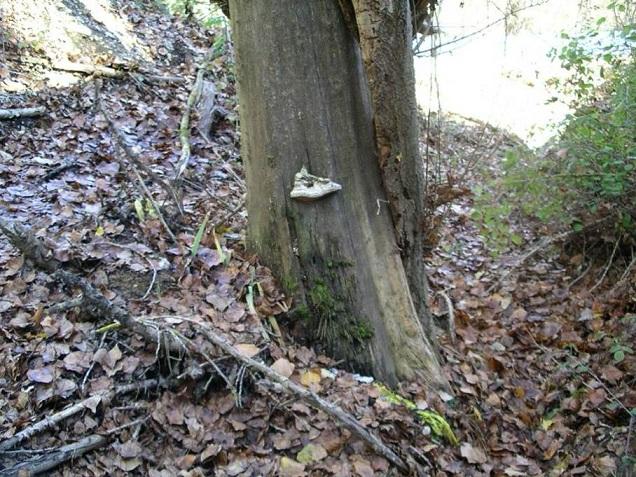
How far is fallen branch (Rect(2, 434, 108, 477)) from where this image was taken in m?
2.31

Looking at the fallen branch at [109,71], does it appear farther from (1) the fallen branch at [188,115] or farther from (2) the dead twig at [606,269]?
(2) the dead twig at [606,269]

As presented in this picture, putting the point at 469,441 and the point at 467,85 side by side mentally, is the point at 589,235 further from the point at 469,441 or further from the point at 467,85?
the point at 467,85

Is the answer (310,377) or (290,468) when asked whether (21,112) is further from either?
(290,468)

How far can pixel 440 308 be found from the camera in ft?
14.4

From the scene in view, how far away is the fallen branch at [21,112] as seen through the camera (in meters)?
5.15

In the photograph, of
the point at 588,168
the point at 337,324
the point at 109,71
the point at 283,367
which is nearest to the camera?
the point at 283,367

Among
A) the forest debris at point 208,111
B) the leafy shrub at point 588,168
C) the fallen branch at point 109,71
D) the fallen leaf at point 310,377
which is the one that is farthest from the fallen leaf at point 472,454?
the fallen branch at point 109,71

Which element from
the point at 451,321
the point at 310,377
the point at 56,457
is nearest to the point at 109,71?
the point at 451,321

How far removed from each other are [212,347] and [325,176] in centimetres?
110

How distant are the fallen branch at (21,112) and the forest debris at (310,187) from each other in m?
3.46

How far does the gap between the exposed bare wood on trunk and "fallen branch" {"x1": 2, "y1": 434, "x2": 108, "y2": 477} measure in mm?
1940

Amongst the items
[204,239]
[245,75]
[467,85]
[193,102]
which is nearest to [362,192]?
[245,75]

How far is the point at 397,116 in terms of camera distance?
10.2 ft

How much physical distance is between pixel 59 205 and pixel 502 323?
359 centimetres
